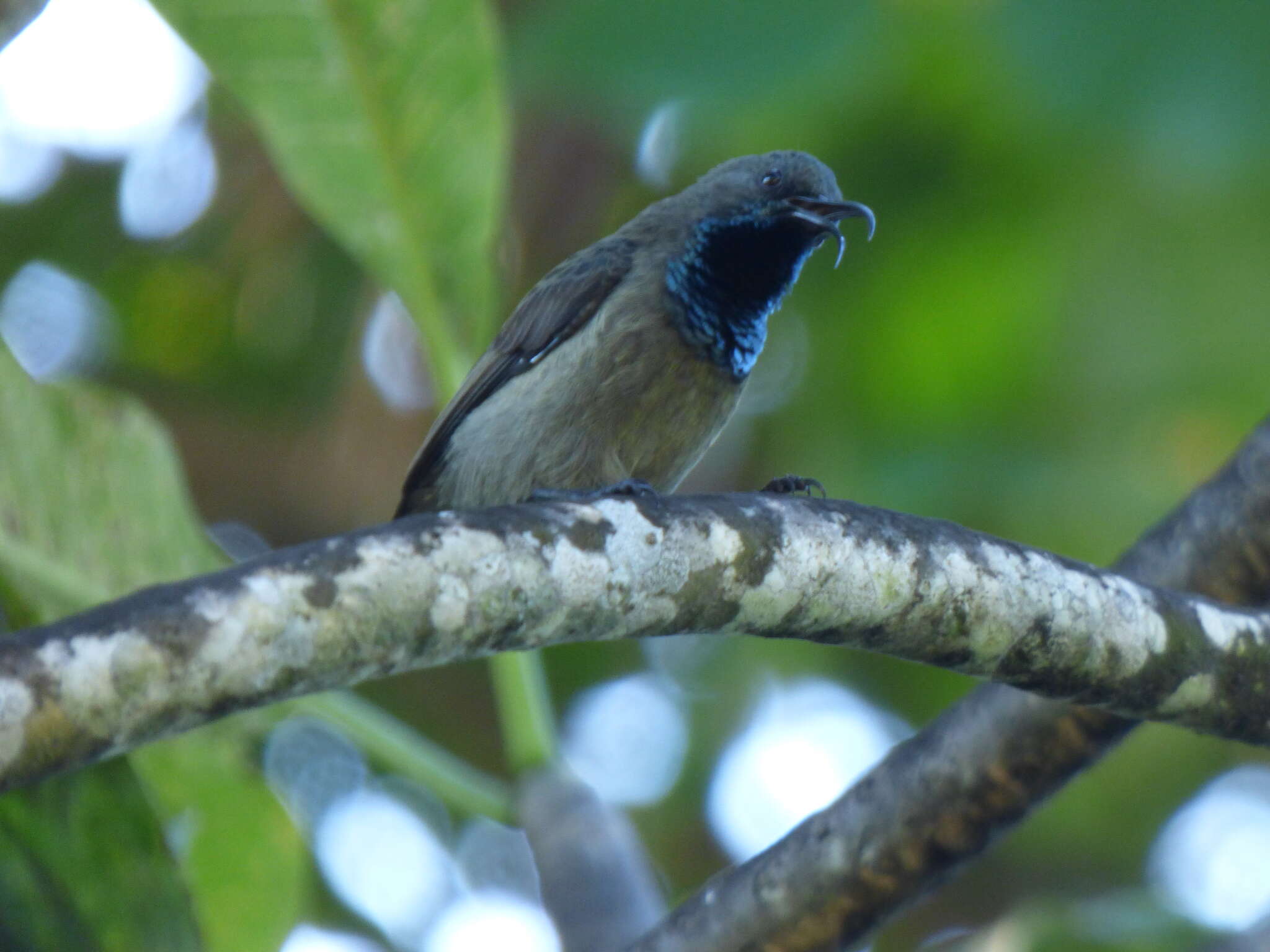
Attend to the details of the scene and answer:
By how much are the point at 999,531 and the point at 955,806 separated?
316 cm

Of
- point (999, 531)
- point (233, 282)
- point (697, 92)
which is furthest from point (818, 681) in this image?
point (233, 282)

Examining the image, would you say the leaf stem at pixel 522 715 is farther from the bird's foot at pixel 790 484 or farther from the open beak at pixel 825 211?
the open beak at pixel 825 211

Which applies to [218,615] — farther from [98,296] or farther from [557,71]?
[98,296]

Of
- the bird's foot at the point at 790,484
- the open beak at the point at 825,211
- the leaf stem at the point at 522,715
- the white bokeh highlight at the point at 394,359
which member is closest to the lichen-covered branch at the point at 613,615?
the bird's foot at the point at 790,484

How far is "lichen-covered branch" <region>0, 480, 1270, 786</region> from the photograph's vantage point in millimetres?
1623

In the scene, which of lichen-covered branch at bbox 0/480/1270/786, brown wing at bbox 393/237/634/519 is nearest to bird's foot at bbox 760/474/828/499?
brown wing at bbox 393/237/634/519

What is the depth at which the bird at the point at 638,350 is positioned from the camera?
3559 mm

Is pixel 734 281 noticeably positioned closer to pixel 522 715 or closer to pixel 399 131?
pixel 399 131

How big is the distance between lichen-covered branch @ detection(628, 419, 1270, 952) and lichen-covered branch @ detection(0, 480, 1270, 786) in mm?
247

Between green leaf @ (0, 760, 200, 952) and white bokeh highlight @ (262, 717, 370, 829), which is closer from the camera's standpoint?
green leaf @ (0, 760, 200, 952)

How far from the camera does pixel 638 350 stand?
3.56 metres

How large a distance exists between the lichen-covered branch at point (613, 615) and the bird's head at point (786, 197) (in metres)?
1.57

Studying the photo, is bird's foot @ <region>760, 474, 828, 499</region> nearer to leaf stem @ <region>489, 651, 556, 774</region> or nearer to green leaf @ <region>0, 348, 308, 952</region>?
leaf stem @ <region>489, 651, 556, 774</region>

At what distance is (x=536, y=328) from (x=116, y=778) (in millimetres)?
1577
